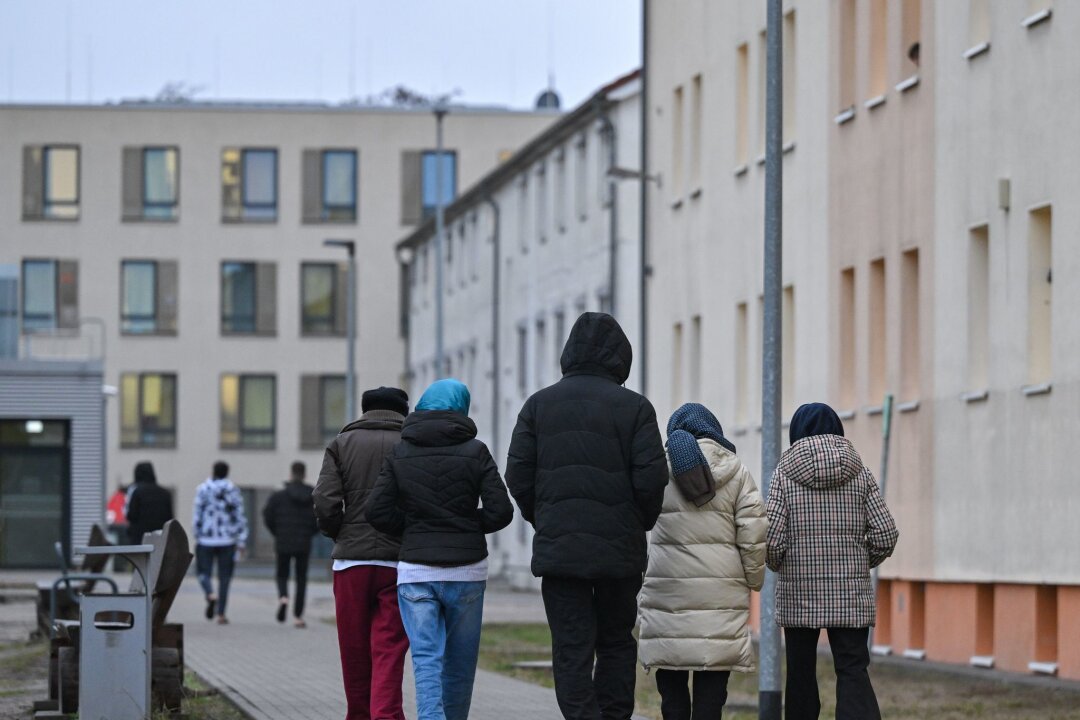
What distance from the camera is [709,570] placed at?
1121 centimetres

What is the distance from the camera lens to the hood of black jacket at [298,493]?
89.4 ft

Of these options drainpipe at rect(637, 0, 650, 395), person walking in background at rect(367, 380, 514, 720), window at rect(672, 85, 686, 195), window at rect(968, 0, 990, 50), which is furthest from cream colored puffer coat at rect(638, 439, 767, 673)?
window at rect(672, 85, 686, 195)

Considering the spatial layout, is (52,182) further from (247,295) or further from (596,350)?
(596,350)

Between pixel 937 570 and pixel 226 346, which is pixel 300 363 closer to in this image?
pixel 226 346

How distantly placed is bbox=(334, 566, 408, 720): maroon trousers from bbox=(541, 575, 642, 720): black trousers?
129 cm

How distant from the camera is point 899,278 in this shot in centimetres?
2692

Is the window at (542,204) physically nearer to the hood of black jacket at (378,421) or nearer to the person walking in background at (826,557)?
the hood of black jacket at (378,421)

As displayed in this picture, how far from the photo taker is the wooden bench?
46.4ft

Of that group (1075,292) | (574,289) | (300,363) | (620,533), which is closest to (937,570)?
(1075,292)

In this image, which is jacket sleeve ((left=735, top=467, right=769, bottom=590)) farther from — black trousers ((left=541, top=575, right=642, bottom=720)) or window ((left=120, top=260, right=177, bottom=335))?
window ((left=120, top=260, right=177, bottom=335))

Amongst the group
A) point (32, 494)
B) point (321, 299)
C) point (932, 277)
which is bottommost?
point (32, 494)

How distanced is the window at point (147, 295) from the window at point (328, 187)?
480cm

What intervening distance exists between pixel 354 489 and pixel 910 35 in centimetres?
1642

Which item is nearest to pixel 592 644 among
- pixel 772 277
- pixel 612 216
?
pixel 772 277
